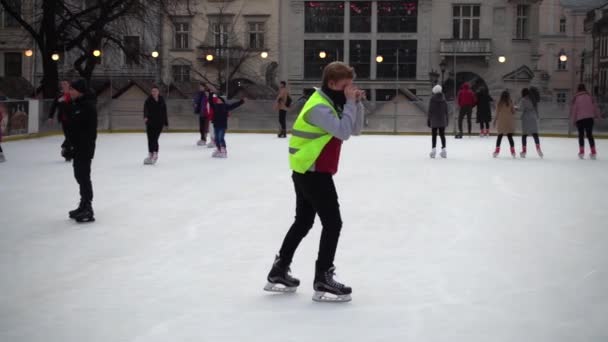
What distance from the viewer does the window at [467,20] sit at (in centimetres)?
5344

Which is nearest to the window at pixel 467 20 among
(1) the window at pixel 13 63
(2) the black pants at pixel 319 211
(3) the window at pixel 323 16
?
(3) the window at pixel 323 16

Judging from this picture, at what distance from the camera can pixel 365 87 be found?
177ft

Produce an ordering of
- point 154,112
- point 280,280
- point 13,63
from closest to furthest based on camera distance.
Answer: point 280,280
point 154,112
point 13,63

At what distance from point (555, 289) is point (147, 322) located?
289 cm

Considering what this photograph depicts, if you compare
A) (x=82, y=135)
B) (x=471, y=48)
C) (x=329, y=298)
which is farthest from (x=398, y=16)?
(x=329, y=298)

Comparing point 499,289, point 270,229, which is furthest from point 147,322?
point 270,229

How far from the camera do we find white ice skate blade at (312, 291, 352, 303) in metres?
6.07

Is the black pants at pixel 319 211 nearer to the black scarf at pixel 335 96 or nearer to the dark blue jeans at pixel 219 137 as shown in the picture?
the black scarf at pixel 335 96

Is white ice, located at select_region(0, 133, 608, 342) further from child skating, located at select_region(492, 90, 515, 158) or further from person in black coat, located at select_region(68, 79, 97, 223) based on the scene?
child skating, located at select_region(492, 90, 515, 158)

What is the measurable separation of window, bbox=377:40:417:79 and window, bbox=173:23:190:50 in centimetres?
1148

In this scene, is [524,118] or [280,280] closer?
[280,280]

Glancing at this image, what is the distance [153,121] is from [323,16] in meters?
38.6

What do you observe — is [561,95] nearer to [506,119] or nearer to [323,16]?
[323,16]

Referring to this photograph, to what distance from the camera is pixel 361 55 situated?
2153 inches
